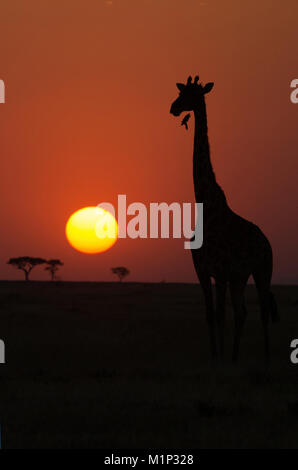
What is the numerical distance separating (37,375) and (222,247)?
3.95m

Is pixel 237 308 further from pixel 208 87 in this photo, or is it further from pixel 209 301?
pixel 208 87

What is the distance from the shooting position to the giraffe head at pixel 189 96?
15016 mm

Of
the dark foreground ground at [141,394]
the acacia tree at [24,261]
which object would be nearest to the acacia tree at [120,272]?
the acacia tree at [24,261]

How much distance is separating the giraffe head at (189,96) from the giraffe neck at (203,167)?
14cm

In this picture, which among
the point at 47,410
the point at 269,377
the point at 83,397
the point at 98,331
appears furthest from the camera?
the point at 98,331

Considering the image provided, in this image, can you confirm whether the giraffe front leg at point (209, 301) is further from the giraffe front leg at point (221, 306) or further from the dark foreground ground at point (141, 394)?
the dark foreground ground at point (141, 394)

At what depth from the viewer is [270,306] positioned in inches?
657

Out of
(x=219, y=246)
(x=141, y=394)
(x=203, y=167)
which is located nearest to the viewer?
(x=141, y=394)

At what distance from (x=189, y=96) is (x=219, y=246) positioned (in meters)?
2.86

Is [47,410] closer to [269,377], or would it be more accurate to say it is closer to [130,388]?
[130,388]

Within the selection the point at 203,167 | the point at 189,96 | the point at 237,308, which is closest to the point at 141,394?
the point at 237,308

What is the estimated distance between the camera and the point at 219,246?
14438mm

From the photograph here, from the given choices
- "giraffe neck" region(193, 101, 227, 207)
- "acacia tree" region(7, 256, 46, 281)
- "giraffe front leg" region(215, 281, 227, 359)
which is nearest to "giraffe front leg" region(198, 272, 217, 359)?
"giraffe front leg" region(215, 281, 227, 359)
